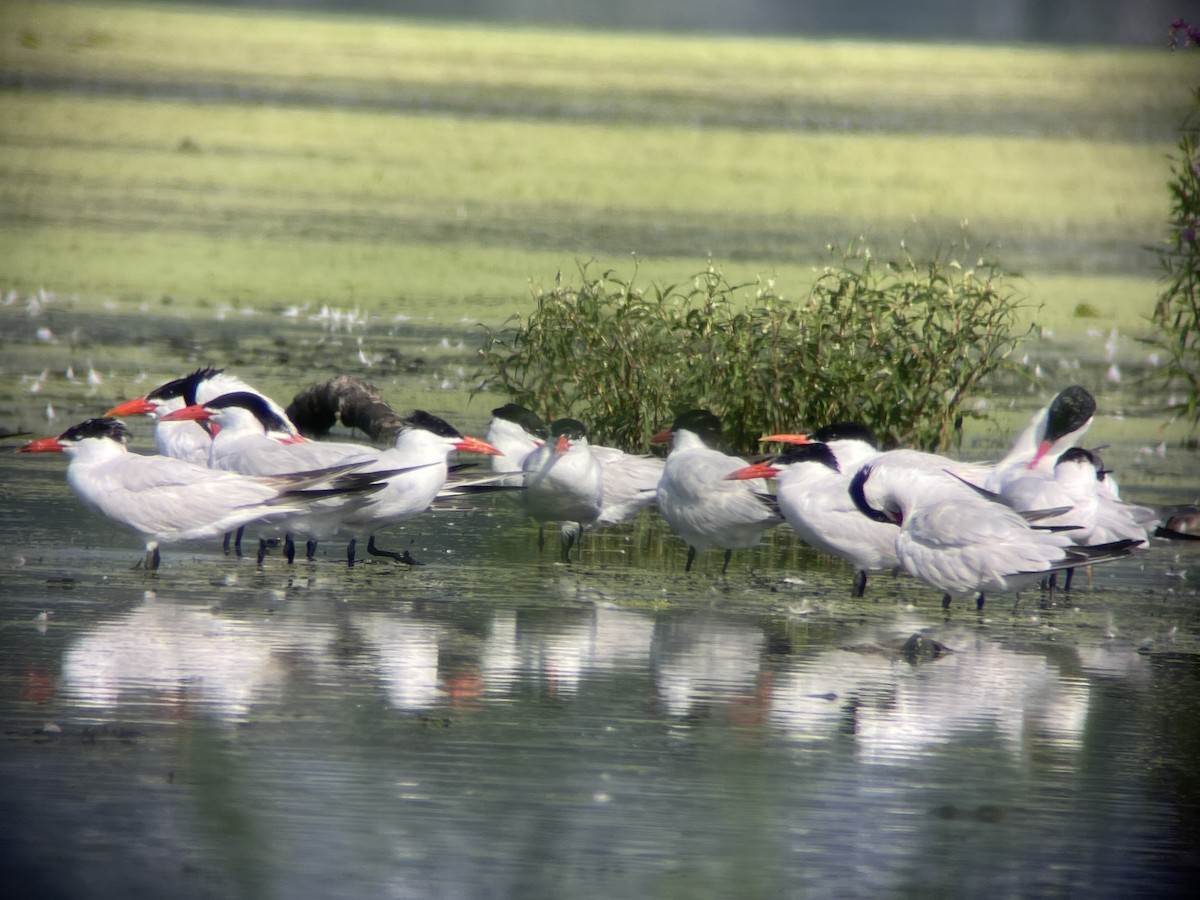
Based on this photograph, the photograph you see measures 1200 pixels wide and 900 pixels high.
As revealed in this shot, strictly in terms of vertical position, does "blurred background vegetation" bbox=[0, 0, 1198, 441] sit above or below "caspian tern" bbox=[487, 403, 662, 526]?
above

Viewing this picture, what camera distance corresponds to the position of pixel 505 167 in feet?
80.7

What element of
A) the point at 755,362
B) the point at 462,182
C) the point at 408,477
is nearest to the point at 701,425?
the point at 755,362

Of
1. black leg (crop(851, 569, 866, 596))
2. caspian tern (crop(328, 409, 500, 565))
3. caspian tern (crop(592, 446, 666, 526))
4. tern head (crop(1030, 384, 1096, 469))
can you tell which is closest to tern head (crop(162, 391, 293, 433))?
caspian tern (crop(328, 409, 500, 565))

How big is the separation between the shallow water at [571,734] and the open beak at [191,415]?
2.50 ft

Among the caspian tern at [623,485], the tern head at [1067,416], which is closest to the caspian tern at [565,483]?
the caspian tern at [623,485]

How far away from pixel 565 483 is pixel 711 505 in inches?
22.5

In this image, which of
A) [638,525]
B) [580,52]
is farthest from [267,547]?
[580,52]

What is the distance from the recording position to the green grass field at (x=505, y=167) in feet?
57.6

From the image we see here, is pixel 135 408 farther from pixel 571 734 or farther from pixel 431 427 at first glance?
pixel 571 734

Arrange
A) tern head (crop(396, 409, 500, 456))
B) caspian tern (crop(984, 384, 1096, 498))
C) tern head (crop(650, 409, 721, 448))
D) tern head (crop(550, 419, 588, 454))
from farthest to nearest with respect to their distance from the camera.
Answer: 1. tern head (crop(650, 409, 721, 448))
2. caspian tern (crop(984, 384, 1096, 498))
3. tern head (crop(550, 419, 588, 454))
4. tern head (crop(396, 409, 500, 456))

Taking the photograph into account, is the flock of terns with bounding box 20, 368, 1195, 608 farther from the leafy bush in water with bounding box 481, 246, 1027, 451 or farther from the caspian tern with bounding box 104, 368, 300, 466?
the leafy bush in water with bounding box 481, 246, 1027, 451

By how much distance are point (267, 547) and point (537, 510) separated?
3.37ft

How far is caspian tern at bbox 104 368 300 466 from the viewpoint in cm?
807

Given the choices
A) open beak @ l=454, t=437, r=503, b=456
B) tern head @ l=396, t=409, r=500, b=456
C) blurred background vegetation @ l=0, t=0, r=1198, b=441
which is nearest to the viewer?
tern head @ l=396, t=409, r=500, b=456
